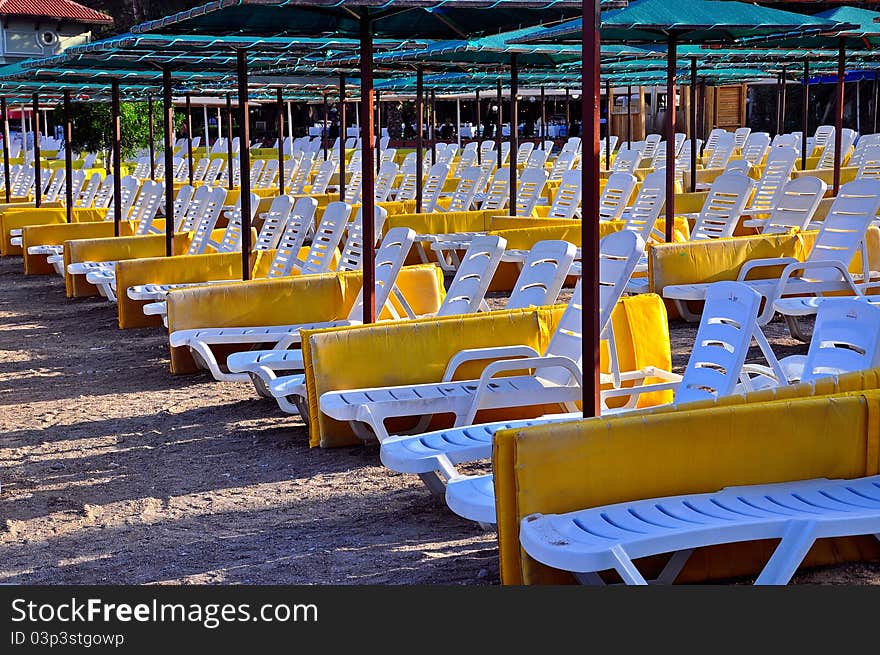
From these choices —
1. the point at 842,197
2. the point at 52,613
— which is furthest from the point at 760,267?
the point at 52,613

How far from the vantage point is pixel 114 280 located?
10180 mm

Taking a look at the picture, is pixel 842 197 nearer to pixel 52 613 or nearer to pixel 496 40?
pixel 496 40

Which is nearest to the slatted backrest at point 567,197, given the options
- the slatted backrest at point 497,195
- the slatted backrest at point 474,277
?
the slatted backrest at point 497,195

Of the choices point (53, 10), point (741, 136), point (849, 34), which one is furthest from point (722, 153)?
point (53, 10)

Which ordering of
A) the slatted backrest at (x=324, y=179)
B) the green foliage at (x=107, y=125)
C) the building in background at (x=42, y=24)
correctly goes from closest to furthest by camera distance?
the slatted backrest at (x=324, y=179) → the green foliage at (x=107, y=125) → the building in background at (x=42, y=24)

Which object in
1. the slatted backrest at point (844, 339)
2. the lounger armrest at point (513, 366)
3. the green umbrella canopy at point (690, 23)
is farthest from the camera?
the green umbrella canopy at point (690, 23)

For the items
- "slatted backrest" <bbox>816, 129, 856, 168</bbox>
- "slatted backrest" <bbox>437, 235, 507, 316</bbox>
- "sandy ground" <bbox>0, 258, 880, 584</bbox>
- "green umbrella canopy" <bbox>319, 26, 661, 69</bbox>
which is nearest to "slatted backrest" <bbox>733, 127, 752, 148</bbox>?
"slatted backrest" <bbox>816, 129, 856, 168</bbox>

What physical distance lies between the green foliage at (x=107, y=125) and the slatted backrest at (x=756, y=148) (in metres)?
12.5

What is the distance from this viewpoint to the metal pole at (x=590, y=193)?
381cm

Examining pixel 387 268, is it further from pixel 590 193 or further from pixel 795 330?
pixel 590 193

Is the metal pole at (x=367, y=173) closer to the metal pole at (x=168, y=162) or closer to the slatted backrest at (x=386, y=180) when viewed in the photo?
the metal pole at (x=168, y=162)

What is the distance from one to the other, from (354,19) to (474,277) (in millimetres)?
1434

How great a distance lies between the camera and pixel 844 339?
4.62 m

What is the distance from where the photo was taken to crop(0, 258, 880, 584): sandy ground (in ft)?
14.0
